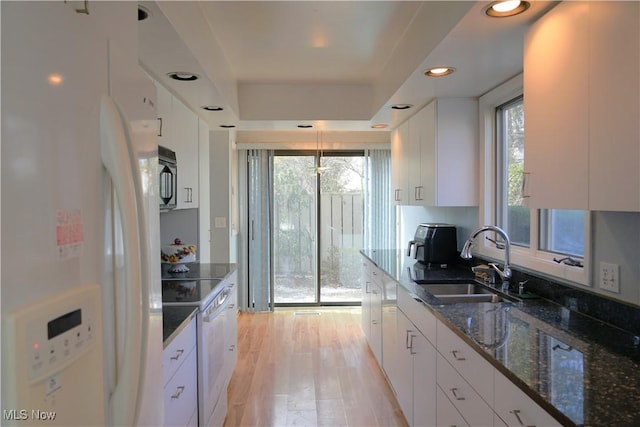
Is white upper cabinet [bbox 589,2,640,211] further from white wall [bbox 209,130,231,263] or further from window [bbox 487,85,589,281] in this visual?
white wall [bbox 209,130,231,263]

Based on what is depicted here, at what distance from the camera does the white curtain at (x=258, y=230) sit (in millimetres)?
5039

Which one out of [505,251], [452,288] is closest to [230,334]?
[452,288]

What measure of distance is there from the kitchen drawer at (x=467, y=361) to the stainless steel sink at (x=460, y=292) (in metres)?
0.51

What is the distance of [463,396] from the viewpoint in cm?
159

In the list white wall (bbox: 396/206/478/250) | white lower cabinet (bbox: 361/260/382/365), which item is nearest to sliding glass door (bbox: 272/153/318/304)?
white wall (bbox: 396/206/478/250)

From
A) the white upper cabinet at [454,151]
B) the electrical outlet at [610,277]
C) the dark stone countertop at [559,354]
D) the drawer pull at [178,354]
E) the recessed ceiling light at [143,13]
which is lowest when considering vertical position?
the drawer pull at [178,354]

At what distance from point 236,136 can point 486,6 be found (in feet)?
12.8

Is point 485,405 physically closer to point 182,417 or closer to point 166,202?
point 182,417

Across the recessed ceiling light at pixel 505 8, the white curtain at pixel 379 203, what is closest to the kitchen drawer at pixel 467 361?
the recessed ceiling light at pixel 505 8

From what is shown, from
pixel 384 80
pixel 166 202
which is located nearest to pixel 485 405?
pixel 166 202

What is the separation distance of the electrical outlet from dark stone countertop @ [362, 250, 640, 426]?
6.0 inches

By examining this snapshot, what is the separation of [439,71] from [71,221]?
212 centimetres

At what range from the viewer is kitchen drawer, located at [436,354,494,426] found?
1405 mm

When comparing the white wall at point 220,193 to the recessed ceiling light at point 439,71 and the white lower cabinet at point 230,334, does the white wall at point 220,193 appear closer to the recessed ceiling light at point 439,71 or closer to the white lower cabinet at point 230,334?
the white lower cabinet at point 230,334
